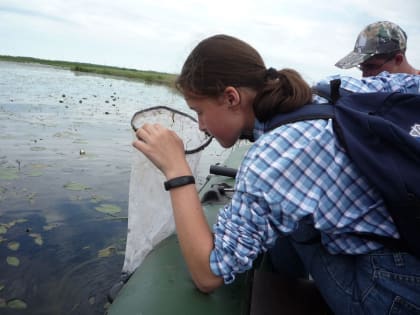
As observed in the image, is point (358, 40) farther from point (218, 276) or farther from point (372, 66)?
point (218, 276)

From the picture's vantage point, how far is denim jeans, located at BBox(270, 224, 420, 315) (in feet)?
4.13

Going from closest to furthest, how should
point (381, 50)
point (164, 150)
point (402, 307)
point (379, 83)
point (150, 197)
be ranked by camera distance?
point (402, 307)
point (164, 150)
point (379, 83)
point (150, 197)
point (381, 50)

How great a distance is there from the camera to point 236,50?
56.2 inches

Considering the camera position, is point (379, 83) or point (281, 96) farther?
point (379, 83)

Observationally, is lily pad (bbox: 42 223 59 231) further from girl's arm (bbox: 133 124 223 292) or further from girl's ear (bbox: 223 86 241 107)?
girl's ear (bbox: 223 86 241 107)

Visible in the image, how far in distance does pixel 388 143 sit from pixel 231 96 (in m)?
0.59

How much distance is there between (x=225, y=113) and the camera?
4.83ft

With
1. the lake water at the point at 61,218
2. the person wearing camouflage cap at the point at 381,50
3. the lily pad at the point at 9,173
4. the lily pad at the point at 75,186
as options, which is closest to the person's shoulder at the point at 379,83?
the lake water at the point at 61,218

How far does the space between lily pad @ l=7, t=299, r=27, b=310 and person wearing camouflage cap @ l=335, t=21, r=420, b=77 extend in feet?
11.6

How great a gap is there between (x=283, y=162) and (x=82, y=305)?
2629mm

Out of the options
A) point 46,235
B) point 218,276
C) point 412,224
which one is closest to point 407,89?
point 412,224

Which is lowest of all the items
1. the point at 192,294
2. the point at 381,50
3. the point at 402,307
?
the point at 192,294

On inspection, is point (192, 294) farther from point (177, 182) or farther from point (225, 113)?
point (225, 113)

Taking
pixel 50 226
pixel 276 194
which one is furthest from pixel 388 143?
pixel 50 226
